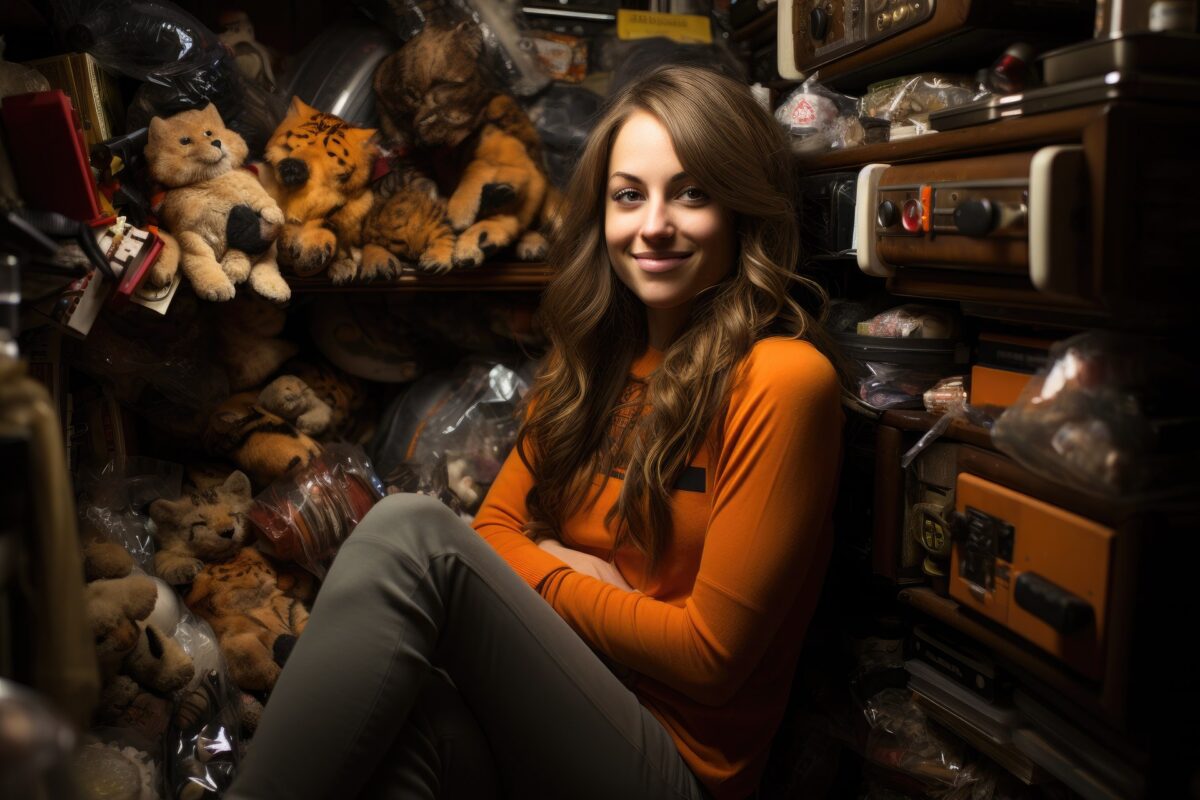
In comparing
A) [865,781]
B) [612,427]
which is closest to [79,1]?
[612,427]

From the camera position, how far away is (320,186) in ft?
5.29

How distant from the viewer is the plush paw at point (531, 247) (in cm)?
173

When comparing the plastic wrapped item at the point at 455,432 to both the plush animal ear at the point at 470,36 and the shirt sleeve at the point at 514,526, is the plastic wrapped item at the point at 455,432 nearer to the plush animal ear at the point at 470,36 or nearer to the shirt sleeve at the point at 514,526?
the shirt sleeve at the point at 514,526

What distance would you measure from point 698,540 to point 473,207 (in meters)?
0.76

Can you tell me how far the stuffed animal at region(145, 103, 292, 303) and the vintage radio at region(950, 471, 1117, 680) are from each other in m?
1.12

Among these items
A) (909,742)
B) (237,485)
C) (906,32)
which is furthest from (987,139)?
(237,485)

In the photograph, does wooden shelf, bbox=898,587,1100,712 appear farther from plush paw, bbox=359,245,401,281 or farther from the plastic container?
plush paw, bbox=359,245,401,281

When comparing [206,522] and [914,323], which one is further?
[206,522]

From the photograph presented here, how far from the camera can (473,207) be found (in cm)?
169

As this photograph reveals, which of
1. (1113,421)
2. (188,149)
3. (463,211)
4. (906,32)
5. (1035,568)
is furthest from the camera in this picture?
(463,211)

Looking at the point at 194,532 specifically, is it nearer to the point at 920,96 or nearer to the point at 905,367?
the point at 905,367

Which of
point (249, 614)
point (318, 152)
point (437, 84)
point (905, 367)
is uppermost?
point (437, 84)

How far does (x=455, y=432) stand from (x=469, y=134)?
57 centimetres

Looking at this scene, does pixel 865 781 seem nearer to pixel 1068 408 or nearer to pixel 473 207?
pixel 1068 408
